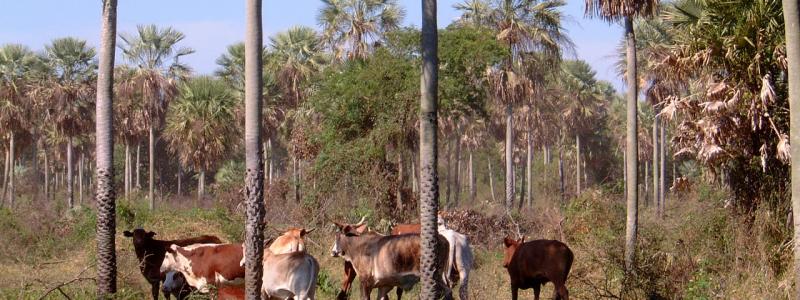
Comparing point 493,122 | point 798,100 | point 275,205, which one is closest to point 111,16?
point 798,100

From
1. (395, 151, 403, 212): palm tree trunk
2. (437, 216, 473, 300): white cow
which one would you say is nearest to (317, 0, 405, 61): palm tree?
(395, 151, 403, 212): palm tree trunk

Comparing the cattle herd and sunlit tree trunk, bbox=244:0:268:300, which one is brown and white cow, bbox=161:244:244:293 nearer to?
the cattle herd

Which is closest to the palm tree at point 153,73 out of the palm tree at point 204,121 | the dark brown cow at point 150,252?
the palm tree at point 204,121

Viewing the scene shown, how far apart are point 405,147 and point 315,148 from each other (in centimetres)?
590

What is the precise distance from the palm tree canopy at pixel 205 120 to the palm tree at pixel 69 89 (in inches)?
181

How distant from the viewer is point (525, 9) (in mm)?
39625

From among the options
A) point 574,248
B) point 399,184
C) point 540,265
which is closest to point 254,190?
point 540,265

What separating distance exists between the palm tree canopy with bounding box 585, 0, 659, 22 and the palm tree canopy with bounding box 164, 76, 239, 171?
27013 millimetres

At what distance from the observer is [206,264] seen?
18391mm

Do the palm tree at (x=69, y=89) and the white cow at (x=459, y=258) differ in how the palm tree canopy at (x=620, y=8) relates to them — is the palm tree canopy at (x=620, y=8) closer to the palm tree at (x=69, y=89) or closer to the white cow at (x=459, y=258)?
the white cow at (x=459, y=258)

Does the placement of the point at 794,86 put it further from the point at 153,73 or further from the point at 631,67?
the point at 153,73

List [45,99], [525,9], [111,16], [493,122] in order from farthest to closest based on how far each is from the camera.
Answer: [493,122] < [45,99] < [525,9] < [111,16]

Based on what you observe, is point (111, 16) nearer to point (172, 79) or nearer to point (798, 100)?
point (798, 100)

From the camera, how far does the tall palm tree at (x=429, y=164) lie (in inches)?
584
